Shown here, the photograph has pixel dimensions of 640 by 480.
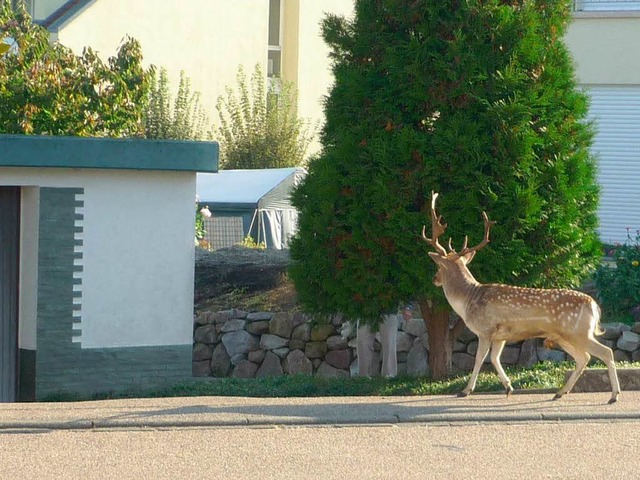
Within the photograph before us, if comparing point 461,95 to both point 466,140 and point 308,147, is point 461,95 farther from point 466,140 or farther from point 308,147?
point 308,147

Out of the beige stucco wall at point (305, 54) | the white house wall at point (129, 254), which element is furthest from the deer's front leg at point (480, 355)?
the beige stucco wall at point (305, 54)

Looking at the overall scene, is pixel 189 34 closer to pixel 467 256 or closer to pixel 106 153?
pixel 106 153

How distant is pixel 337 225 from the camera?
11766 mm

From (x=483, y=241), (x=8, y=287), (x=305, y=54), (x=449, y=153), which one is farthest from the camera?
(x=305, y=54)

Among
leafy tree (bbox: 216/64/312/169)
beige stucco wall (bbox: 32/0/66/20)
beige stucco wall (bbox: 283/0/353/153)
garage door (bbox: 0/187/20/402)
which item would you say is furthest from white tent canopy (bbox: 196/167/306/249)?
garage door (bbox: 0/187/20/402)

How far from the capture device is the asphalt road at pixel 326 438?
26.0 ft

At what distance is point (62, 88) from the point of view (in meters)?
15.5

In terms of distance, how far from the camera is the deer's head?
35.8ft

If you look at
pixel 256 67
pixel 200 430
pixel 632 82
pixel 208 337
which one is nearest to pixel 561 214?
pixel 200 430

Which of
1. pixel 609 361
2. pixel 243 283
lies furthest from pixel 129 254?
pixel 609 361

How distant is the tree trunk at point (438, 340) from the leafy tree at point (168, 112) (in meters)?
18.0

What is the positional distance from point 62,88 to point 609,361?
8327mm

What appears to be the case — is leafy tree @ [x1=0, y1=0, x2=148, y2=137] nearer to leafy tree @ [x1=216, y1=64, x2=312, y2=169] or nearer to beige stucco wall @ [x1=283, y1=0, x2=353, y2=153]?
leafy tree @ [x1=216, y1=64, x2=312, y2=169]

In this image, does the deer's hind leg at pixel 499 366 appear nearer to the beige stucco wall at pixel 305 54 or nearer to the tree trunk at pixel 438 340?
the tree trunk at pixel 438 340
